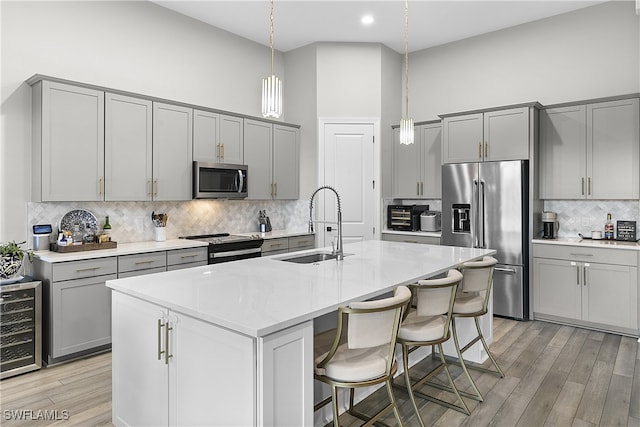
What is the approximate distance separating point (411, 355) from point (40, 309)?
2999mm

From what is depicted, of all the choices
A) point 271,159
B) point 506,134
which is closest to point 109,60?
point 271,159

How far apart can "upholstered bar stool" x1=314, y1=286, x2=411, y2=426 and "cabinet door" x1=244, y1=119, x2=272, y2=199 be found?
3.53 m

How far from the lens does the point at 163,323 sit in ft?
Answer: 6.74

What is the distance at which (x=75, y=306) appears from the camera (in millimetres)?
3471

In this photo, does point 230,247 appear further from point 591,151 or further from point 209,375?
point 591,151

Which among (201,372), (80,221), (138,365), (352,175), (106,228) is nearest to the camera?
(201,372)

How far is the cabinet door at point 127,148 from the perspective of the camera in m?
3.93

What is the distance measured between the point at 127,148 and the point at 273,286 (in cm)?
262

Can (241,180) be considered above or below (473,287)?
above

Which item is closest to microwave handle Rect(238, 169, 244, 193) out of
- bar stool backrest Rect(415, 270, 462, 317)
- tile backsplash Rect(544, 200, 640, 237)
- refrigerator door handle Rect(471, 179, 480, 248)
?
refrigerator door handle Rect(471, 179, 480, 248)

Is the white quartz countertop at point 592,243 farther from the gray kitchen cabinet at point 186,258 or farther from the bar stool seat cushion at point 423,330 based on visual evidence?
the gray kitchen cabinet at point 186,258

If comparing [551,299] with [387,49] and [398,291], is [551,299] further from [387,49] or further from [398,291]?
[387,49]

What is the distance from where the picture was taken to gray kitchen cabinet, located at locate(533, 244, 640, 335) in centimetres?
415

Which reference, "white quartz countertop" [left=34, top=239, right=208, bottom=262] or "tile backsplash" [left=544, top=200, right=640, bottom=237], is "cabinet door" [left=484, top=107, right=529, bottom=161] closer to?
"tile backsplash" [left=544, top=200, right=640, bottom=237]
